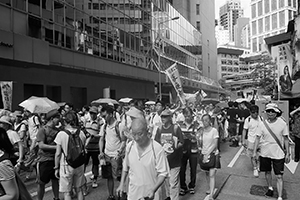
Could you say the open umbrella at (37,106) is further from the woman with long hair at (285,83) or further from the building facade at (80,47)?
the woman with long hair at (285,83)

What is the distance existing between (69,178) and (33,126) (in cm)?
397

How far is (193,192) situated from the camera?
625cm

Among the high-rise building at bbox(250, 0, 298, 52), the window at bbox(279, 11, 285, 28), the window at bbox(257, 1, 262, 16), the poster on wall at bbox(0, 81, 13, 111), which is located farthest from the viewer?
the window at bbox(257, 1, 262, 16)

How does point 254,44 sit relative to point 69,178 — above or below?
above

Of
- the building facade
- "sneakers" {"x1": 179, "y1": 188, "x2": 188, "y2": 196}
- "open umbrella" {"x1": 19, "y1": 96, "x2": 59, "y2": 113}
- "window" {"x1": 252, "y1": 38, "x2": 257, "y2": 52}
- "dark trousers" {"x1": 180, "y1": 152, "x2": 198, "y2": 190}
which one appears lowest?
"sneakers" {"x1": 179, "y1": 188, "x2": 188, "y2": 196}

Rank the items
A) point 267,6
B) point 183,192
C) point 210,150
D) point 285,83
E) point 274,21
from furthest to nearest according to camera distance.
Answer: point 267,6 < point 274,21 < point 285,83 < point 183,192 < point 210,150

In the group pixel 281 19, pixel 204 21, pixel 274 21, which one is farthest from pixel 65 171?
pixel 274 21

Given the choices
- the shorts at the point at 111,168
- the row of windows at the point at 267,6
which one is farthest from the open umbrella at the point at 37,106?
the row of windows at the point at 267,6

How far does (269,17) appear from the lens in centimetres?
14900

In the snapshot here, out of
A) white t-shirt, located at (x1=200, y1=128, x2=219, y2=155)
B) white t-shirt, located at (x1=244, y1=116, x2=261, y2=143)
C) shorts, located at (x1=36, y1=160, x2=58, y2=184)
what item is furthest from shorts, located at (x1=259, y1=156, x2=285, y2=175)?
A: shorts, located at (x1=36, y1=160, x2=58, y2=184)

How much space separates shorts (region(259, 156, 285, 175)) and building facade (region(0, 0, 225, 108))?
1305cm

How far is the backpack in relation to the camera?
463cm

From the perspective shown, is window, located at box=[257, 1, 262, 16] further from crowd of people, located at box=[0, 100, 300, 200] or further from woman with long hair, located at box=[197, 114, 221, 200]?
woman with long hair, located at box=[197, 114, 221, 200]

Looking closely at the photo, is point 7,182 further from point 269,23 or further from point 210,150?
point 269,23
